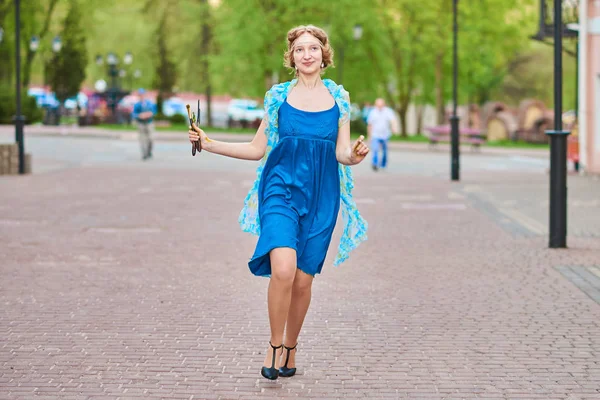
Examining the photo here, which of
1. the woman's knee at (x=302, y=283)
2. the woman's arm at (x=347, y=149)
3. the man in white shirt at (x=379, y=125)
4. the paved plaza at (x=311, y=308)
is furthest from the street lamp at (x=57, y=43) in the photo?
the woman's knee at (x=302, y=283)

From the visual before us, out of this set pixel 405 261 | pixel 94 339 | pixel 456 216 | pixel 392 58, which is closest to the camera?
pixel 94 339

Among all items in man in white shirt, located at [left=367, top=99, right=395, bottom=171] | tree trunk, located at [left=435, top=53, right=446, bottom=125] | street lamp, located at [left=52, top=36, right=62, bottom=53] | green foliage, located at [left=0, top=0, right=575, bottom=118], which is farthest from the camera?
street lamp, located at [left=52, top=36, right=62, bottom=53]

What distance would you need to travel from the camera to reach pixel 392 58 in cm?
5322

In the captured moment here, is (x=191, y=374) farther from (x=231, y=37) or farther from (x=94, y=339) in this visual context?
(x=231, y=37)

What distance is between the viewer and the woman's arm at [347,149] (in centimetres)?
563

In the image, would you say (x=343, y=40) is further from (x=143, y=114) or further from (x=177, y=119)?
(x=143, y=114)

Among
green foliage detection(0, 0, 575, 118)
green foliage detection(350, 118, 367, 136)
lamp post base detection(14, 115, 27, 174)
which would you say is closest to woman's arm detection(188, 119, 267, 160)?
lamp post base detection(14, 115, 27, 174)

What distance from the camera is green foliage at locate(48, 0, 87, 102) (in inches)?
2130

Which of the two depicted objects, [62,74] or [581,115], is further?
[62,74]

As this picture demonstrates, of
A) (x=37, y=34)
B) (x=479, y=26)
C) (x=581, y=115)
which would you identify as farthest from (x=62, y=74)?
(x=581, y=115)

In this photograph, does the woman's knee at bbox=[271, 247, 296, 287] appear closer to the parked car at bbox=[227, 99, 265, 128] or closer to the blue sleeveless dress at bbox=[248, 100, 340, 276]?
the blue sleeveless dress at bbox=[248, 100, 340, 276]

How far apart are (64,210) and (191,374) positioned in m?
9.67

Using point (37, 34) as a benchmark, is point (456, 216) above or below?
below

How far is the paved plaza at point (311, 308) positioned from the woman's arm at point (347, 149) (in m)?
1.10
